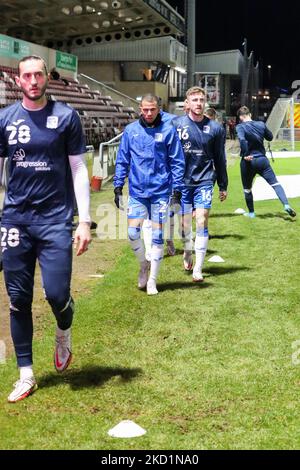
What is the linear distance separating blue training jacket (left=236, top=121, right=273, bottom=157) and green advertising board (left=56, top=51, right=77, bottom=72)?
883 inches

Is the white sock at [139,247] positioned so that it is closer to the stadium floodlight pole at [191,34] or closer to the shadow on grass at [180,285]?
the shadow on grass at [180,285]

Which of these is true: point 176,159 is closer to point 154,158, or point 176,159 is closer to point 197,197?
point 154,158

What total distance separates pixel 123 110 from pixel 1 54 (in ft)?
39.9

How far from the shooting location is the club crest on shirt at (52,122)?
171 inches

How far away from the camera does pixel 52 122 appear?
434 centimetres

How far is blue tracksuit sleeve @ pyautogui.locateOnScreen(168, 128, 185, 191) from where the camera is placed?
23.4 ft

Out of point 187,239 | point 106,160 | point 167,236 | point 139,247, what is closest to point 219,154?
point 187,239

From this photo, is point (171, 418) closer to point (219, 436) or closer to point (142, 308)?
point (219, 436)

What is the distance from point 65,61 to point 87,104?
391cm

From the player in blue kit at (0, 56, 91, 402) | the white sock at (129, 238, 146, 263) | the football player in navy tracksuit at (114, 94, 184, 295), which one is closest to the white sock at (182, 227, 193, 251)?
the white sock at (129, 238, 146, 263)

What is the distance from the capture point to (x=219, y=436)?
3842mm

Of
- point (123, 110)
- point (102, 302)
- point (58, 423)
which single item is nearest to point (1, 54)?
point (123, 110)

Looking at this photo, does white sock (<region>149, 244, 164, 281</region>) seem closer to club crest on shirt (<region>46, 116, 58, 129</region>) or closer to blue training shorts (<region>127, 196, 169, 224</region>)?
blue training shorts (<region>127, 196, 169, 224</region>)

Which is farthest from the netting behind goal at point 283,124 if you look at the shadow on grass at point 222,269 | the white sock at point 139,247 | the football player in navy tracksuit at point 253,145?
the white sock at point 139,247
